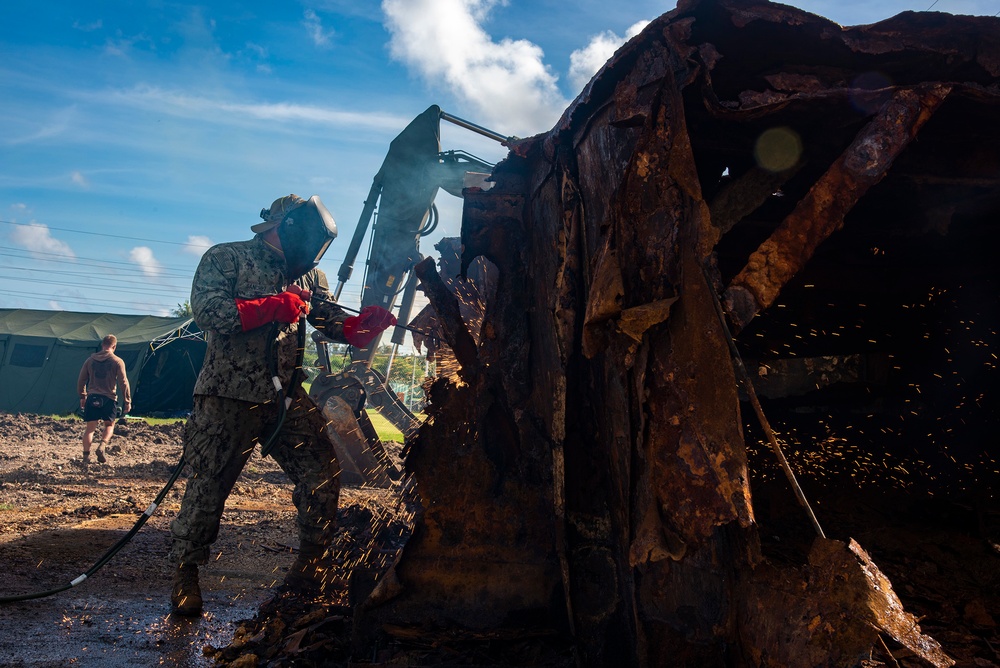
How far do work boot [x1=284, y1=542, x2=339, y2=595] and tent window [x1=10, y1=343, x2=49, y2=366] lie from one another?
703 inches

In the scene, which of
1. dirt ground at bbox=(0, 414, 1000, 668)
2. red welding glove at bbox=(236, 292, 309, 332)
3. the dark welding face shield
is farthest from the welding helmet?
dirt ground at bbox=(0, 414, 1000, 668)

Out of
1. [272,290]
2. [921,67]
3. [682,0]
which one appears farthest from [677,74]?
[272,290]

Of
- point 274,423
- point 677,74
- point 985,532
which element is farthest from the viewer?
point 274,423

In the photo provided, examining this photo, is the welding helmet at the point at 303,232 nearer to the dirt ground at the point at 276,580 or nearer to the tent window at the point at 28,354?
the dirt ground at the point at 276,580

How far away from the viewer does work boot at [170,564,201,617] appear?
357 cm

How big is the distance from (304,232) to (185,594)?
2.19 m

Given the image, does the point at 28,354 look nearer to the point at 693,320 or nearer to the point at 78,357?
the point at 78,357

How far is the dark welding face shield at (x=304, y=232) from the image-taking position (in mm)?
4051

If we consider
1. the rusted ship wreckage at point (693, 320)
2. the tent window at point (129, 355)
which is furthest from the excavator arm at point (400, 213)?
the tent window at point (129, 355)

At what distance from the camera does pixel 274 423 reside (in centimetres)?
391

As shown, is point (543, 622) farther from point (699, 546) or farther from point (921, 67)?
point (921, 67)

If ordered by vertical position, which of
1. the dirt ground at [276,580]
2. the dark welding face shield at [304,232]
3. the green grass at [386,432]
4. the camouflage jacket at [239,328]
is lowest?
the green grass at [386,432]

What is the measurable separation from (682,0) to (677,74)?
0.69ft

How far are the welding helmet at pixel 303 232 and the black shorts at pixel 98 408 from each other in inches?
289
